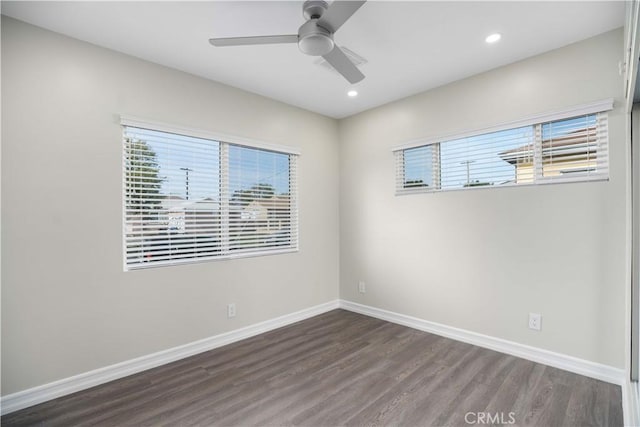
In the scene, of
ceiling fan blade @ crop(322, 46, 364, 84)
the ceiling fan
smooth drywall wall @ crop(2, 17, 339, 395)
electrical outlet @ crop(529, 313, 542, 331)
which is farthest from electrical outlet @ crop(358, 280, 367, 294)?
the ceiling fan

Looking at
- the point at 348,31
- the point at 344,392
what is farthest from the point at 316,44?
the point at 344,392

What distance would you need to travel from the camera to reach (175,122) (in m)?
2.86

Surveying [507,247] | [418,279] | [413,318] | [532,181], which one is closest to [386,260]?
[418,279]

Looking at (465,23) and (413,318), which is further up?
(465,23)

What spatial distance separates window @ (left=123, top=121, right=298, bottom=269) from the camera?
2.67 metres

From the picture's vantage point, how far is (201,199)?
3055mm

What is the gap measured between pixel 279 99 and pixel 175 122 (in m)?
1.27

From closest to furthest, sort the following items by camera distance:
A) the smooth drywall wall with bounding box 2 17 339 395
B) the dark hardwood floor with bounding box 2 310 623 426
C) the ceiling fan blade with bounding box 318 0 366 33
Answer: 1. the ceiling fan blade with bounding box 318 0 366 33
2. the dark hardwood floor with bounding box 2 310 623 426
3. the smooth drywall wall with bounding box 2 17 339 395

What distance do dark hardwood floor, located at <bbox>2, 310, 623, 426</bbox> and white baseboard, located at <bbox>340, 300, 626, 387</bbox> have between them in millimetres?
79

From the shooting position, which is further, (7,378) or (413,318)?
(413,318)

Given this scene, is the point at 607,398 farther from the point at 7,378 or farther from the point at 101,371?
the point at 7,378

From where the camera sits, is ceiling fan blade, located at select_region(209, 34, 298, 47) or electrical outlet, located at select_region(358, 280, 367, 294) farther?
electrical outlet, located at select_region(358, 280, 367, 294)

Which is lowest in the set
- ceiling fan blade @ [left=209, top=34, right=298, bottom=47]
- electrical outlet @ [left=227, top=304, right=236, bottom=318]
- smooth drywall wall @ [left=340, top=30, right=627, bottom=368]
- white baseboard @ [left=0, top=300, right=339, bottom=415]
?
white baseboard @ [left=0, top=300, right=339, bottom=415]

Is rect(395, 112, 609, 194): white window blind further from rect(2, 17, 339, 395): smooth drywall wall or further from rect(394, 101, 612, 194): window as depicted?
rect(2, 17, 339, 395): smooth drywall wall
